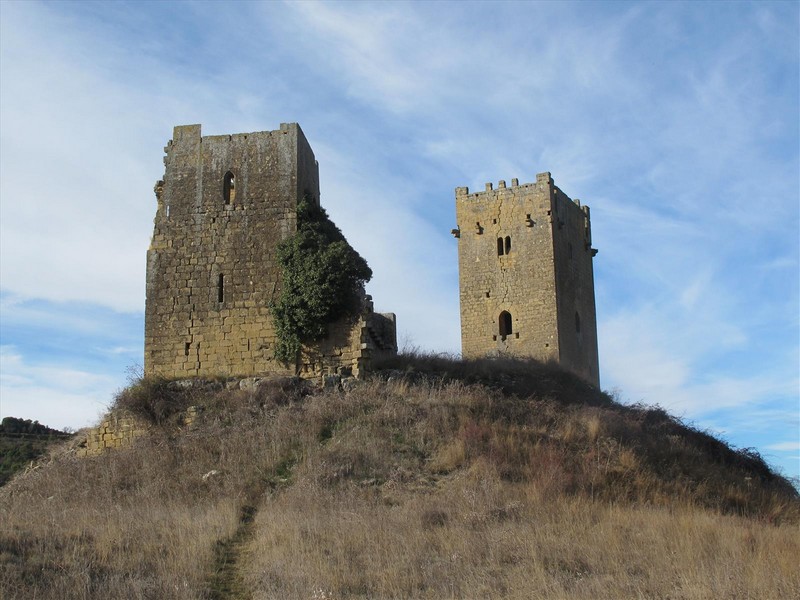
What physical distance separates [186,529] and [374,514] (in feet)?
8.47

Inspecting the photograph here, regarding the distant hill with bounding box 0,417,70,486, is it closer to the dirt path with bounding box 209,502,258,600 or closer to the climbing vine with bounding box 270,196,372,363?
the climbing vine with bounding box 270,196,372,363

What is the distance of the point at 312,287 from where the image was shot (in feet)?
63.8

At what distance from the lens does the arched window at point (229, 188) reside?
20750 mm

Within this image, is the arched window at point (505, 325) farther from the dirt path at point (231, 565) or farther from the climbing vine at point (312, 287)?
the dirt path at point (231, 565)

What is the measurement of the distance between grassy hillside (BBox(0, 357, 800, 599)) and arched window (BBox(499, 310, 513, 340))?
25.9ft

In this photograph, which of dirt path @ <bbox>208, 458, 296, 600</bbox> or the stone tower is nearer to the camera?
dirt path @ <bbox>208, 458, 296, 600</bbox>

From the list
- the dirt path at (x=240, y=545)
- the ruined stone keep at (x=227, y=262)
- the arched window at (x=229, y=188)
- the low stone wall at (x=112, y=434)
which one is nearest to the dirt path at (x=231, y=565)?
the dirt path at (x=240, y=545)

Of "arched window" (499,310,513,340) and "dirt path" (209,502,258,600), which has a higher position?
"arched window" (499,310,513,340)

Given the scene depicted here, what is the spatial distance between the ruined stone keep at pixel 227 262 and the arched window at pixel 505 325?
10.2 m

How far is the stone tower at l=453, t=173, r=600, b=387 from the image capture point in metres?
29.9

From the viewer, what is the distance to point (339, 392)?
18.6m

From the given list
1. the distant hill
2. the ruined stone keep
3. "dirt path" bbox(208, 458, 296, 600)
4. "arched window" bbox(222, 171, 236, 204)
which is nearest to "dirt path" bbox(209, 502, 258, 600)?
"dirt path" bbox(208, 458, 296, 600)

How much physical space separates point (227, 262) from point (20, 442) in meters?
13.4

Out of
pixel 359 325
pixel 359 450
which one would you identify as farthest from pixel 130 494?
pixel 359 325
